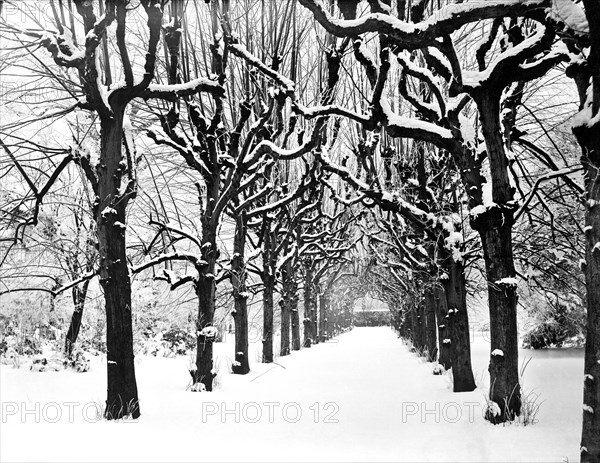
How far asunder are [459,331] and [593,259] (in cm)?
563

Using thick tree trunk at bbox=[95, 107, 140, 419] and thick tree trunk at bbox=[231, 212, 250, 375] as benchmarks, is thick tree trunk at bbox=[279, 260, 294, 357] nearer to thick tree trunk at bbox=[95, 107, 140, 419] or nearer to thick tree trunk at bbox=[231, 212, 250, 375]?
thick tree trunk at bbox=[231, 212, 250, 375]

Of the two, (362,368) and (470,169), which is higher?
(470,169)

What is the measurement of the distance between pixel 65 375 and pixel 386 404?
761 centimetres

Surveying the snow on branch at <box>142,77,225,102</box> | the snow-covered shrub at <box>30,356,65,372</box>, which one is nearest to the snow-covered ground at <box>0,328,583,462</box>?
the snow-covered shrub at <box>30,356,65,372</box>

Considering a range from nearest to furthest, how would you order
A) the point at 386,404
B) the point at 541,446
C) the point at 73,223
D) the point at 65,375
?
the point at 541,446
the point at 386,404
the point at 65,375
the point at 73,223

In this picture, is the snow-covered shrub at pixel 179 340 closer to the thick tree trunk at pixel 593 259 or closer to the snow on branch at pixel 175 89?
the snow on branch at pixel 175 89

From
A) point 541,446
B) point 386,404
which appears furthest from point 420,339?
point 541,446

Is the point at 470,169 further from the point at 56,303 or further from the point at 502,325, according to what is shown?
the point at 56,303

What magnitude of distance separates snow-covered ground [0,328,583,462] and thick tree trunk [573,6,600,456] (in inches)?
31.7

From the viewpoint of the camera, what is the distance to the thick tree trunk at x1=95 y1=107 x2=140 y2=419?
676 cm

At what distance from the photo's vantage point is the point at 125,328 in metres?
6.91

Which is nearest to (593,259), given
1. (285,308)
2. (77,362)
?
(77,362)

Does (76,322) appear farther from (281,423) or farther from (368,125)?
(368,125)

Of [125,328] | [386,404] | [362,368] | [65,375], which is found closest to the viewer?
[125,328]
